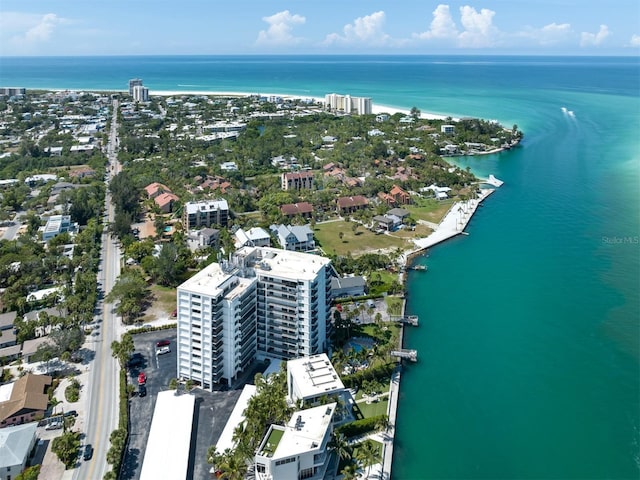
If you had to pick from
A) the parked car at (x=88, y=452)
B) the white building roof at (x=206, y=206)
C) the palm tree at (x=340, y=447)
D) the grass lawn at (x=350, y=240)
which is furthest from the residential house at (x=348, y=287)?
the white building roof at (x=206, y=206)

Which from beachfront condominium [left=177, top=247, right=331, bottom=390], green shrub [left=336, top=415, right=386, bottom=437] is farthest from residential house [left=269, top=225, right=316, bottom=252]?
green shrub [left=336, top=415, right=386, bottom=437]

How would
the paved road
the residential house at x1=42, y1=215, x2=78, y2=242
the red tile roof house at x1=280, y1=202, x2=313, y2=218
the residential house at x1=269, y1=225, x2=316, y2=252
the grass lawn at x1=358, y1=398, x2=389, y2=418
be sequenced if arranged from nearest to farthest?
the paved road
the grass lawn at x1=358, y1=398, x2=389, y2=418
the residential house at x1=269, y1=225, x2=316, y2=252
the residential house at x1=42, y1=215, x2=78, y2=242
the red tile roof house at x1=280, y1=202, x2=313, y2=218

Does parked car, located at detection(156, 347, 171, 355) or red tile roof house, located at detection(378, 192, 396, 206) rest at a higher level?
red tile roof house, located at detection(378, 192, 396, 206)

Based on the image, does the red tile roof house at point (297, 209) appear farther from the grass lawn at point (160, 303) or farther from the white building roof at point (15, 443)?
the white building roof at point (15, 443)

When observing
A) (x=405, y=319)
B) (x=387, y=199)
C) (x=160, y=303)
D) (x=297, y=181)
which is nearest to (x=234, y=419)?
(x=405, y=319)

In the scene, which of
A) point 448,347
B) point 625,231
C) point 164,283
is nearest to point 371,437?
point 448,347

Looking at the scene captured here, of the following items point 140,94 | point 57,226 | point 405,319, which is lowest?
point 405,319

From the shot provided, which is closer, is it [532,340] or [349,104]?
[532,340]

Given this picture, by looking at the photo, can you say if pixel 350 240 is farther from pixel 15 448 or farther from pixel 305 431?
pixel 15 448

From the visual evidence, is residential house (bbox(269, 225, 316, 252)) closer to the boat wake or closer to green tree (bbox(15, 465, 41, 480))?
green tree (bbox(15, 465, 41, 480))
